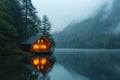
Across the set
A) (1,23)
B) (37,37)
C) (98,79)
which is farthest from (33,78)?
(37,37)

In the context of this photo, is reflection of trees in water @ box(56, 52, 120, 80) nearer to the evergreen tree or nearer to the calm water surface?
the calm water surface

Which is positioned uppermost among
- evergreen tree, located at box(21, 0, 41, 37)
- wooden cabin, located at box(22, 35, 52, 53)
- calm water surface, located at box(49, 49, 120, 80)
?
evergreen tree, located at box(21, 0, 41, 37)

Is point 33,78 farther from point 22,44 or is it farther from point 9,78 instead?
point 22,44

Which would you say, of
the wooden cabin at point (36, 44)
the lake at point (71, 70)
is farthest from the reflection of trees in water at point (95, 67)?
the wooden cabin at point (36, 44)

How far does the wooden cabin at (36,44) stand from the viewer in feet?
220

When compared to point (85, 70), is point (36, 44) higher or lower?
higher

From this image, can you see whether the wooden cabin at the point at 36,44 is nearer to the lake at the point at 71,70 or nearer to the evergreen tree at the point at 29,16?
the evergreen tree at the point at 29,16

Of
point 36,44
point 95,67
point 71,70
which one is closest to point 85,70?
point 71,70

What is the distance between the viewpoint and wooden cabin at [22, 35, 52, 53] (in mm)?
67125

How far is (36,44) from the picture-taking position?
69812 mm

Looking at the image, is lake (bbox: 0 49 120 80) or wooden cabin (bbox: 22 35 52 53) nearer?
lake (bbox: 0 49 120 80)

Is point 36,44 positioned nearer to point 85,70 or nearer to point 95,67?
point 95,67

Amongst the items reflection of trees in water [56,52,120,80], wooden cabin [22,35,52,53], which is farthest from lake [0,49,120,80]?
wooden cabin [22,35,52,53]

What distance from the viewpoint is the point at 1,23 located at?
55.0 meters
